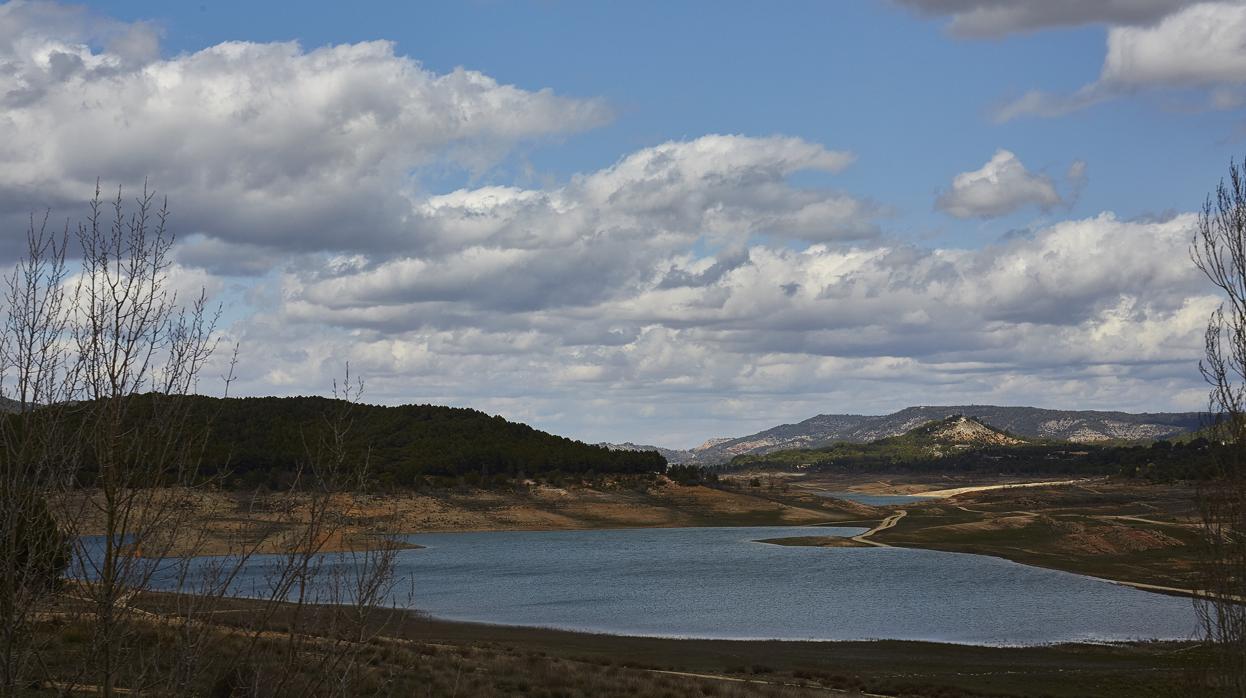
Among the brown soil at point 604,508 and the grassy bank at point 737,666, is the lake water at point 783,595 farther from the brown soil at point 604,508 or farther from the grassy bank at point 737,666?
the brown soil at point 604,508

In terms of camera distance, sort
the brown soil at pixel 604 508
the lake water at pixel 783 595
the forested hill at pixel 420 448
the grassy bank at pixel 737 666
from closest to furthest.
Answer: the grassy bank at pixel 737 666 → the lake water at pixel 783 595 → the brown soil at pixel 604 508 → the forested hill at pixel 420 448

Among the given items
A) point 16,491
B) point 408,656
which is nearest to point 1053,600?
point 408,656

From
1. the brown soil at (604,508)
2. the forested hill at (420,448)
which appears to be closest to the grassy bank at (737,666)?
the brown soil at (604,508)

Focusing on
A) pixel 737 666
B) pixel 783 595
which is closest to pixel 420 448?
pixel 783 595

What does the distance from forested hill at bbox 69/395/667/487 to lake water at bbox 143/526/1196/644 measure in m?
44.7

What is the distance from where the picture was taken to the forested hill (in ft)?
490

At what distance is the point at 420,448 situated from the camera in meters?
170

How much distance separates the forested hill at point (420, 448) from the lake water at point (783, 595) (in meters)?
44.7

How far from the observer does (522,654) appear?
1575 inches

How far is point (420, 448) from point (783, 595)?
10874 centimetres

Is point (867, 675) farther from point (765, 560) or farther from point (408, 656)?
point (765, 560)

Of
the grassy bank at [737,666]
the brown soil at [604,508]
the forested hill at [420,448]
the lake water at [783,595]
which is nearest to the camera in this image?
the grassy bank at [737,666]

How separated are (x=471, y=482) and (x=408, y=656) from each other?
124 meters

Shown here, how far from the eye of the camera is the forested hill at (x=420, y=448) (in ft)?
490
